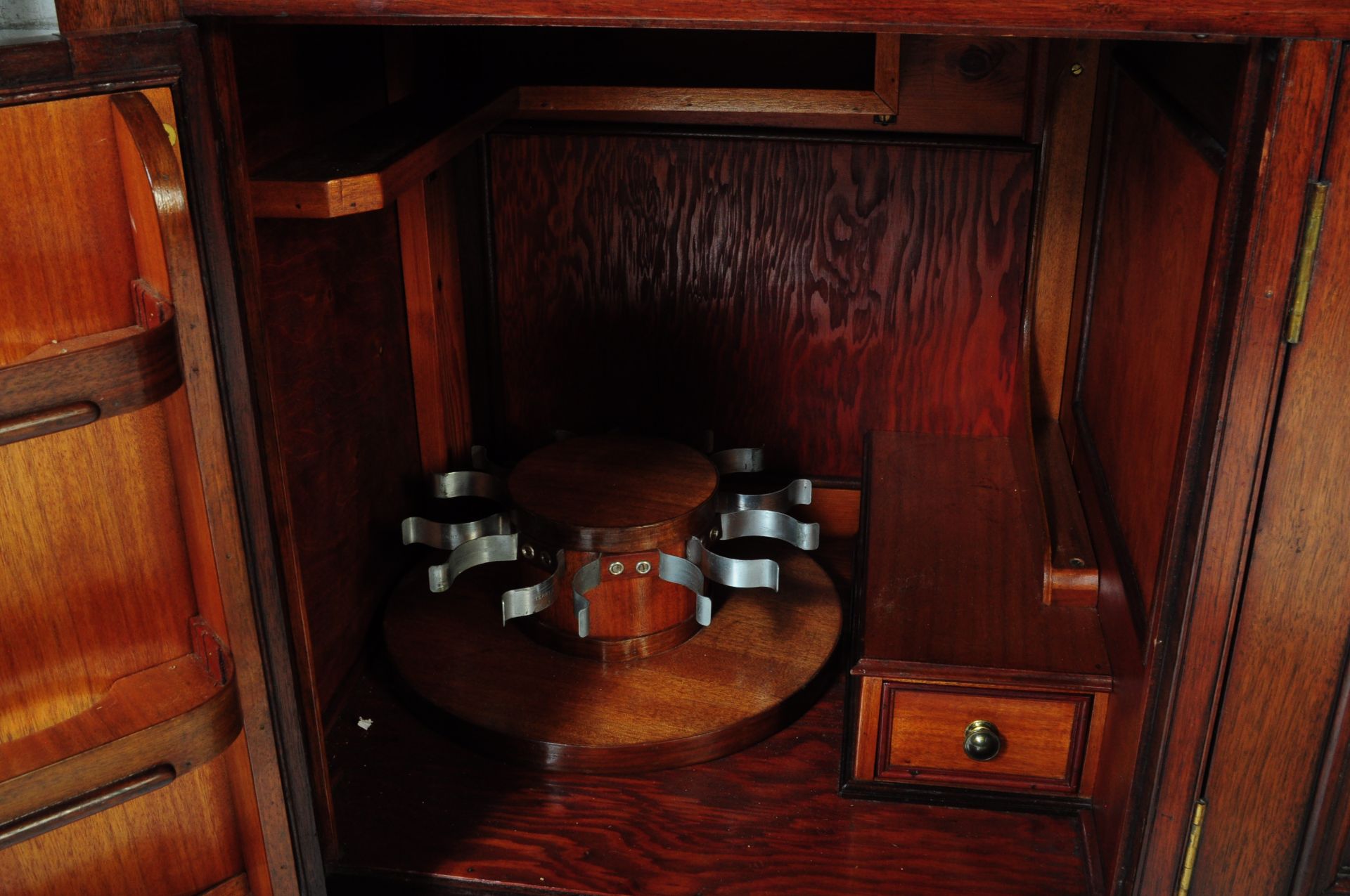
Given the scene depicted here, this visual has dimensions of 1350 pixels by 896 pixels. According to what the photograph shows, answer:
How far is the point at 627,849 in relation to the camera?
49.0 inches

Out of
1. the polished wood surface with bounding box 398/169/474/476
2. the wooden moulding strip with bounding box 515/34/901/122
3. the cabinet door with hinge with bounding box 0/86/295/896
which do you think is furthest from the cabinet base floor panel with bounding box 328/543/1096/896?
the wooden moulding strip with bounding box 515/34/901/122

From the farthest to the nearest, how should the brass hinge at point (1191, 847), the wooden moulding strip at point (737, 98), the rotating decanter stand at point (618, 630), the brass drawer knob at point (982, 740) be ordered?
the wooden moulding strip at point (737, 98) → the rotating decanter stand at point (618, 630) → the brass drawer knob at point (982, 740) → the brass hinge at point (1191, 847)

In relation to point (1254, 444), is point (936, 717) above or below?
below

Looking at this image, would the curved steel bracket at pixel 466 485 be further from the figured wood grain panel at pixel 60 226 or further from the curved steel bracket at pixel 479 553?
the figured wood grain panel at pixel 60 226

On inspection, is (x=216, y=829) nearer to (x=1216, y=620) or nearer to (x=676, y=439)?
(x=1216, y=620)

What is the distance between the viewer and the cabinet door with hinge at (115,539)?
81 centimetres

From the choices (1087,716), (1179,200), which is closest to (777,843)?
(1087,716)

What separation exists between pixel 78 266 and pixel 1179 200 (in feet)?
2.96

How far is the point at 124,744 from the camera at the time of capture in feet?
2.93

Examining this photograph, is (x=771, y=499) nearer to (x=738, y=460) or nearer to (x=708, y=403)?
(x=738, y=460)

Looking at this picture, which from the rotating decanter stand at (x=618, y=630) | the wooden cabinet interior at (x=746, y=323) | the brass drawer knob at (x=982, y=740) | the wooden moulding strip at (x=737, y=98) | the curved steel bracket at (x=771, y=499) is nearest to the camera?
the wooden cabinet interior at (x=746, y=323)

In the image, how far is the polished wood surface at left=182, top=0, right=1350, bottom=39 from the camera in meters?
0.79

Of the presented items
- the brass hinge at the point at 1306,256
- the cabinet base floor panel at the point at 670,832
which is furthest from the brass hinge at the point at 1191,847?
the brass hinge at the point at 1306,256

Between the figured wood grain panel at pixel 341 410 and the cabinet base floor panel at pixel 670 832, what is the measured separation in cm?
17
